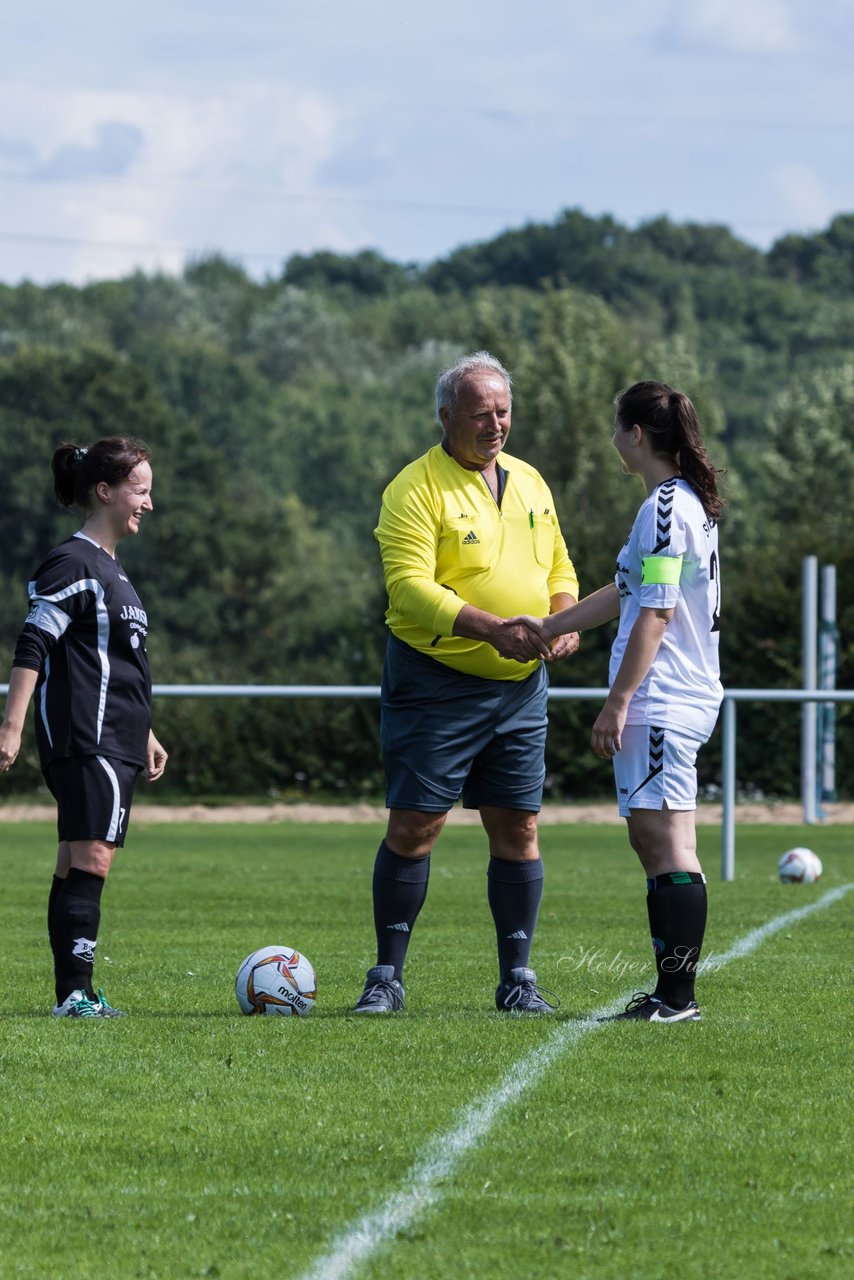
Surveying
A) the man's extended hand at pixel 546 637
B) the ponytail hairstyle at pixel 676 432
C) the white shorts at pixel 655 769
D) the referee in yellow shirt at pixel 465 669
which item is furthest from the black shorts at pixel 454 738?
the ponytail hairstyle at pixel 676 432

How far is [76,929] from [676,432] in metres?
2.58

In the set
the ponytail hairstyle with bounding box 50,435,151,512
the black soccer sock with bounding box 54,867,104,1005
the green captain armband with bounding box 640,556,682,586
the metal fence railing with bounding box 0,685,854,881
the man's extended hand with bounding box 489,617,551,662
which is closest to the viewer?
the green captain armband with bounding box 640,556,682,586

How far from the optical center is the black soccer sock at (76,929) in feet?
20.2

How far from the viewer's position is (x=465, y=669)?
6242 mm

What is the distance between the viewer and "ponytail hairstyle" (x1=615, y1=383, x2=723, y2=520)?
5871mm

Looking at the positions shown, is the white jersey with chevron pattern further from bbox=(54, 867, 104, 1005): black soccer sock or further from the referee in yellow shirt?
bbox=(54, 867, 104, 1005): black soccer sock

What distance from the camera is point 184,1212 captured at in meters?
3.77

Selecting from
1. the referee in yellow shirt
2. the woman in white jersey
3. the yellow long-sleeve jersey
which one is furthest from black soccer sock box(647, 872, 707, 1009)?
the yellow long-sleeve jersey

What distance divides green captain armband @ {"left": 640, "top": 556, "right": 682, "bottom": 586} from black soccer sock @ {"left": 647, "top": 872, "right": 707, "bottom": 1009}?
950mm

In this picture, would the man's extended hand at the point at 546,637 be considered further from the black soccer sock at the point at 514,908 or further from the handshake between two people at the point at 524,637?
the black soccer sock at the point at 514,908

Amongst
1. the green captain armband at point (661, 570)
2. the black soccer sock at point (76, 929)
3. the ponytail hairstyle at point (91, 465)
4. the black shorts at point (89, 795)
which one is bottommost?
the black soccer sock at point (76, 929)

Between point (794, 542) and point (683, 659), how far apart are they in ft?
61.5

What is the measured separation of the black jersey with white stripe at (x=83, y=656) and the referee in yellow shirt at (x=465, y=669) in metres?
0.89

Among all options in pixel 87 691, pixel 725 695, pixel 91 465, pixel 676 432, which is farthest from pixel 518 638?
pixel 725 695
